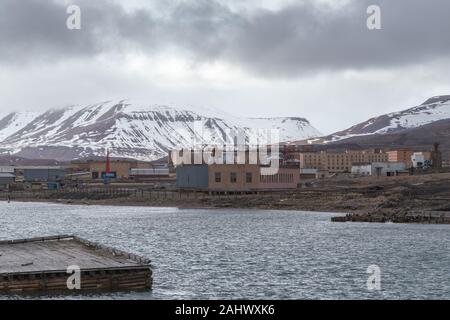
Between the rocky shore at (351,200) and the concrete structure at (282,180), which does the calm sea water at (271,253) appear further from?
the concrete structure at (282,180)

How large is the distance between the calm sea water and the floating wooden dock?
1.08 metres

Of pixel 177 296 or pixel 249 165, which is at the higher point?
pixel 249 165

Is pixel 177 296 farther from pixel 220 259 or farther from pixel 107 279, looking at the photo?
pixel 220 259

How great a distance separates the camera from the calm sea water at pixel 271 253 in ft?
123

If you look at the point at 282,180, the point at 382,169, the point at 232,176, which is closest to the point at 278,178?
the point at 282,180

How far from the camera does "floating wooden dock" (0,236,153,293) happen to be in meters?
34.4

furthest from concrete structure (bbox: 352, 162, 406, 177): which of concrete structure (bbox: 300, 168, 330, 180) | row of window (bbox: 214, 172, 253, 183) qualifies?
row of window (bbox: 214, 172, 253, 183)

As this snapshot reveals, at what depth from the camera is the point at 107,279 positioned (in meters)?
35.2

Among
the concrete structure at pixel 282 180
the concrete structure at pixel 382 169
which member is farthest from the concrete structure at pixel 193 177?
the concrete structure at pixel 382 169

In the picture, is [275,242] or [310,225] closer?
[275,242]

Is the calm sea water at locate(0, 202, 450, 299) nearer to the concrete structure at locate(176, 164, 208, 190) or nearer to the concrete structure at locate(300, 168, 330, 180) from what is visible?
the concrete structure at locate(176, 164, 208, 190)

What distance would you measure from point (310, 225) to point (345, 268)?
34491 mm

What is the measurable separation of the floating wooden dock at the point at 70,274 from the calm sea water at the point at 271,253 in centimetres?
108
